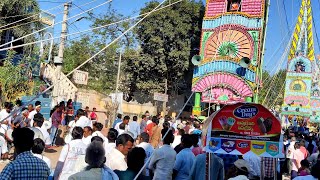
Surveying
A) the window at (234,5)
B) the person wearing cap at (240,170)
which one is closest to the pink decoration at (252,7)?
the window at (234,5)

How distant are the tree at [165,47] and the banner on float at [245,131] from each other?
22945 mm

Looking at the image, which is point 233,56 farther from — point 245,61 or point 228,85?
point 228,85

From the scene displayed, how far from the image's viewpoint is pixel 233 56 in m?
24.2

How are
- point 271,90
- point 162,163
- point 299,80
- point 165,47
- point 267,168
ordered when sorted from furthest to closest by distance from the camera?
point 271,90 → point 165,47 → point 299,80 → point 267,168 → point 162,163

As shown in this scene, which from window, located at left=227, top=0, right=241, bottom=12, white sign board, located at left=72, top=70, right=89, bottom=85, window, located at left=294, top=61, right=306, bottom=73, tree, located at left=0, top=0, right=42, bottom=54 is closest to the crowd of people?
tree, located at left=0, top=0, right=42, bottom=54

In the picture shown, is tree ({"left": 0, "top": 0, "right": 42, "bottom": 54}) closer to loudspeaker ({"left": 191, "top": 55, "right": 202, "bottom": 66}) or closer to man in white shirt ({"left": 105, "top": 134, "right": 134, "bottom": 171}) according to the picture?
loudspeaker ({"left": 191, "top": 55, "right": 202, "bottom": 66})

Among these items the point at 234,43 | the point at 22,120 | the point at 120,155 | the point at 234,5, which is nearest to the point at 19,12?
the point at 22,120

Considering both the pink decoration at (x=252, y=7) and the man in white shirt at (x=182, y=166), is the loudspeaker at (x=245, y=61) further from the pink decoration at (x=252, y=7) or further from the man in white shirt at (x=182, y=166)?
the man in white shirt at (x=182, y=166)

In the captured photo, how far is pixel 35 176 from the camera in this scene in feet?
10.7

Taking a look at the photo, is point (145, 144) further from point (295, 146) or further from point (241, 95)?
point (241, 95)

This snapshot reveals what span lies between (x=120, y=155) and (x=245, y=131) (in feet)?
5.55

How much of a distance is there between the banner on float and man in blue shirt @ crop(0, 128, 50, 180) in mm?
2318

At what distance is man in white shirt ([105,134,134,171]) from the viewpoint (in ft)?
14.8


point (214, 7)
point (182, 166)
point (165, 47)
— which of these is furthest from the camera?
point (165, 47)
